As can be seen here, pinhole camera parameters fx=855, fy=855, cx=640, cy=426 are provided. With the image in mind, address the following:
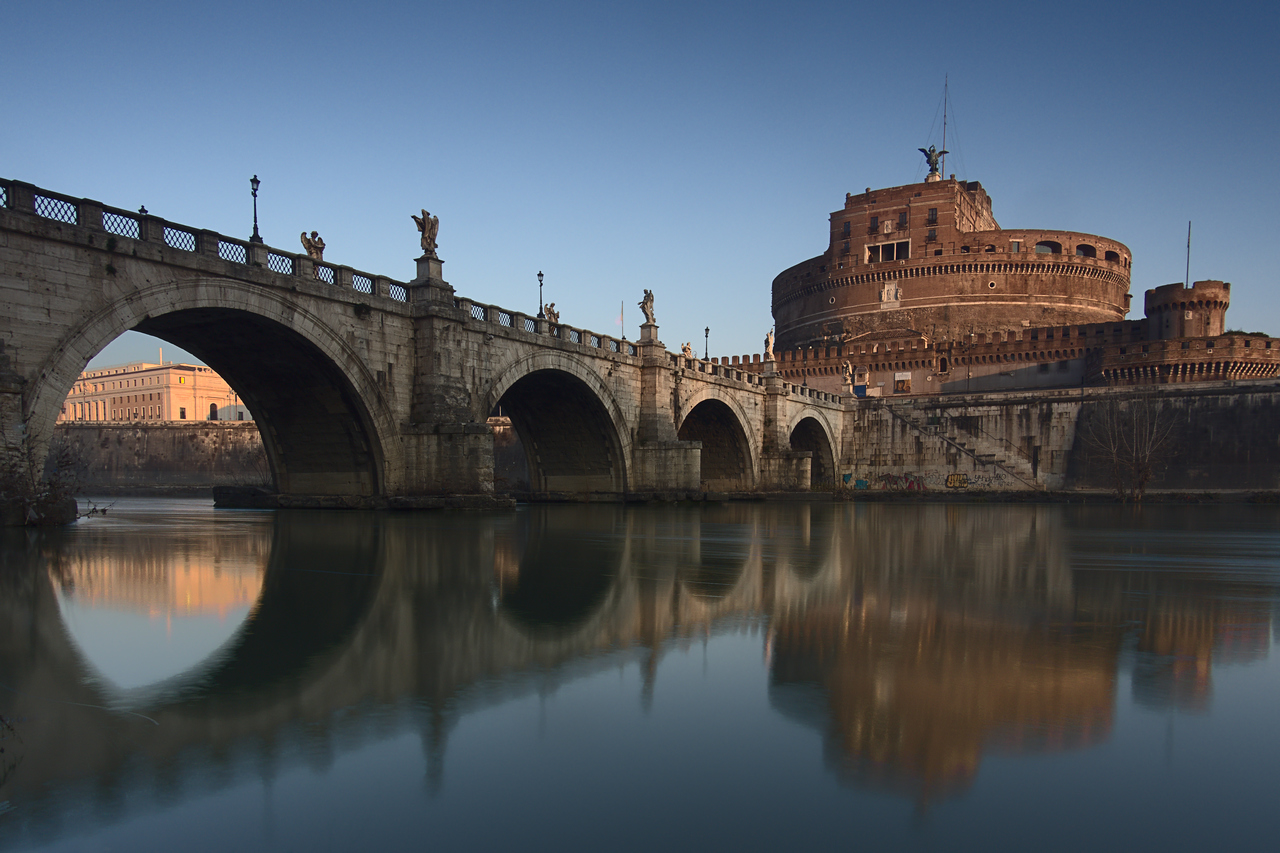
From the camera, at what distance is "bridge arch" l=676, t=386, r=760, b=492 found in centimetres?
4250

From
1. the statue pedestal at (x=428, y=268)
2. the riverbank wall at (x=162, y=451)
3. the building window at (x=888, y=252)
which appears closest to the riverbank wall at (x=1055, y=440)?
the building window at (x=888, y=252)

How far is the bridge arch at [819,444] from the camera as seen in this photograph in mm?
Result: 51594

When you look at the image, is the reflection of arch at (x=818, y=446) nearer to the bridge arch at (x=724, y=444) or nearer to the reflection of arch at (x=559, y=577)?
the bridge arch at (x=724, y=444)

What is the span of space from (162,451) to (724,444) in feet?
128

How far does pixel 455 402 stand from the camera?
2455cm

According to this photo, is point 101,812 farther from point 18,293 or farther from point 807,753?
point 18,293

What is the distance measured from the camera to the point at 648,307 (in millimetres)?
35250

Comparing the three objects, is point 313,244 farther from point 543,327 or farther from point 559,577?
point 559,577

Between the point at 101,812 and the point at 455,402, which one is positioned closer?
the point at 101,812

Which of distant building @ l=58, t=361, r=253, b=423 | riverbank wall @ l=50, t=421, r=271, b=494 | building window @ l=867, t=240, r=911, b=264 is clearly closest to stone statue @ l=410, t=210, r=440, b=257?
riverbank wall @ l=50, t=421, r=271, b=494

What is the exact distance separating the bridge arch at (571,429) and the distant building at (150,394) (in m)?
62.8

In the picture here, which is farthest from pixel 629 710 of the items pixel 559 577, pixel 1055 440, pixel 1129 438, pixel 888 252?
pixel 888 252

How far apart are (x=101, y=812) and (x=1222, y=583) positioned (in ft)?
39.9

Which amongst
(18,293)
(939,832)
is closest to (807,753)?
(939,832)
